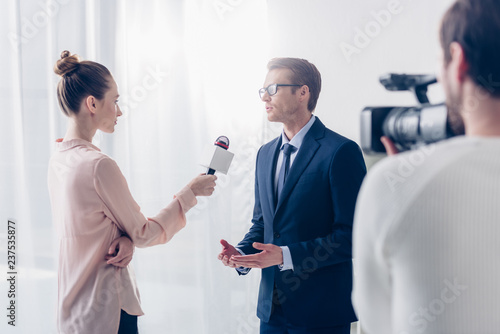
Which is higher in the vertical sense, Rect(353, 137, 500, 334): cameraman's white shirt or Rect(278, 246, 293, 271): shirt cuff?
Rect(353, 137, 500, 334): cameraman's white shirt

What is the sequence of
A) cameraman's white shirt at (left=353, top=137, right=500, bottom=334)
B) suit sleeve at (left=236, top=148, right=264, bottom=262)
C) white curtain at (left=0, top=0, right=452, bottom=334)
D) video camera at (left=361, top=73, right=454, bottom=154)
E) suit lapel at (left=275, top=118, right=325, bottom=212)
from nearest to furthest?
cameraman's white shirt at (left=353, top=137, right=500, bottom=334) < video camera at (left=361, top=73, right=454, bottom=154) < suit lapel at (left=275, top=118, right=325, bottom=212) < suit sleeve at (left=236, top=148, right=264, bottom=262) < white curtain at (left=0, top=0, right=452, bottom=334)

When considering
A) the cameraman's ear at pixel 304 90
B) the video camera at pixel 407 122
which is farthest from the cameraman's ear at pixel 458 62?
the cameraman's ear at pixel 304 90

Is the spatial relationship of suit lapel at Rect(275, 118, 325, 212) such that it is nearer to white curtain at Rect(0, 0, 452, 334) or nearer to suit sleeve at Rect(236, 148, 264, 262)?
suit sleeve at Rect(236, 148, 264, 262)

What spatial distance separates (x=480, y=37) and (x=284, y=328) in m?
1.23

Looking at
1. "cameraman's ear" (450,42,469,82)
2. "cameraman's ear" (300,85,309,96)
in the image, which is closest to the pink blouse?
"cameraman's ear" (300,85,309,96)

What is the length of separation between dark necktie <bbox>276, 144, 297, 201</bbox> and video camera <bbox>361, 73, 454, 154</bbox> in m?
0.69

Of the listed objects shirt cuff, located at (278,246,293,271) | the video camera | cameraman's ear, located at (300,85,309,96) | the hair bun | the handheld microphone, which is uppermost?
the hair bun

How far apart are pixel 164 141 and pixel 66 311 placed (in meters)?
1.38

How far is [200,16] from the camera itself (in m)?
2.57

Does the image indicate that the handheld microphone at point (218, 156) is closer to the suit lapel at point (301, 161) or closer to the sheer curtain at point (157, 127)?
the suit lapel at point (301, 161)

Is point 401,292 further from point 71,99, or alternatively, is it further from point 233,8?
point 233,8

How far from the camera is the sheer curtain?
249 cm

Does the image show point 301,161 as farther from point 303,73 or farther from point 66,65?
point 66,65

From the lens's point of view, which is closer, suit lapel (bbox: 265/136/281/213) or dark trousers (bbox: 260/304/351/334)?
dark trousers (bbox: 260/304/351/334)
